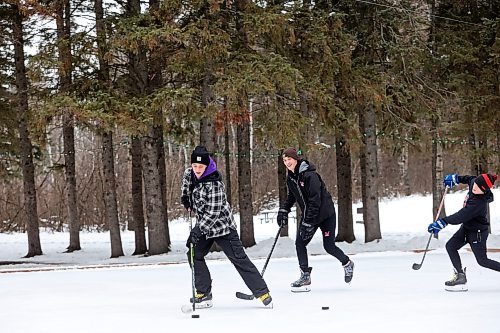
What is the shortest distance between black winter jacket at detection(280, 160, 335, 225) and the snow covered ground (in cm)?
97

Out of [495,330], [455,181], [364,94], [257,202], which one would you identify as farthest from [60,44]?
[257,202]

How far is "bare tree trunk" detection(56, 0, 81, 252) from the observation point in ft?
50.9

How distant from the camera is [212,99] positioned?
1596 centimetres

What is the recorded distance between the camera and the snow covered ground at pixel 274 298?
668cm

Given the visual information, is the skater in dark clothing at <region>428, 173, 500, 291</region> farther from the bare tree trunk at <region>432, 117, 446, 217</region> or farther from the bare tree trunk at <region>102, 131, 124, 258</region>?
the bare tree trunk at <region>102, 131, 124, 258</region>

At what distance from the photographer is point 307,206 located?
8695 millimetres

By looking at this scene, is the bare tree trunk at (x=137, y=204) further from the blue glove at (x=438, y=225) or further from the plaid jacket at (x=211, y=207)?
the plaid jacket at (x=211, y=207)

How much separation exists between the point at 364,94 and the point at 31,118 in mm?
7683

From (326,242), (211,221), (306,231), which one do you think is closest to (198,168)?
(211,221)

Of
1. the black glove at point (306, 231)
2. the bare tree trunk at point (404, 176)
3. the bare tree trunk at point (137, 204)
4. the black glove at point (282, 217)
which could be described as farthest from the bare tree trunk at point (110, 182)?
the bare tree trunk at point (404, 176)

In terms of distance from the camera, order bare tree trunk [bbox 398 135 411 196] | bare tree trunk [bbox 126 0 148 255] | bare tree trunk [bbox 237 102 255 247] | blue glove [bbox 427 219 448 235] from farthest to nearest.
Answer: bare tree trunk [bbox 398 135 411 196] < bare tree trunk [bbox 237 102 255 247] < bare tree trunk [bbox 126 0 148 255] < blue glove [bbox 427 219 448 235]

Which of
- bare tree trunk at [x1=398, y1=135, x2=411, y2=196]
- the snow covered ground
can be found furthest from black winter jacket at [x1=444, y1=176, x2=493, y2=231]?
bare tree trunk at [x1=398, y1=135, x2=411, y2=196]

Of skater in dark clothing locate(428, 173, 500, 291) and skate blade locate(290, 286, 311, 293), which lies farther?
skate blade locate(290, 286, 311, 293)

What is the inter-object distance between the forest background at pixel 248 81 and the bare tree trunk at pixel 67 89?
0.16 ft
